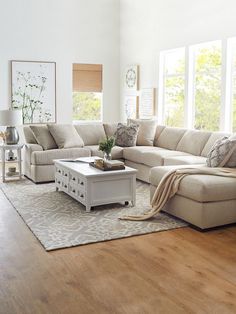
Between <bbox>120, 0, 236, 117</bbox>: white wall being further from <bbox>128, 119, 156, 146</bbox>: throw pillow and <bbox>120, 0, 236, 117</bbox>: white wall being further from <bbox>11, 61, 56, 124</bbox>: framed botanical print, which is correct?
<bbox>11, 61, 56, 124</bbox>: framed botanical print

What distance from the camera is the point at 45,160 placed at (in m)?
6.06

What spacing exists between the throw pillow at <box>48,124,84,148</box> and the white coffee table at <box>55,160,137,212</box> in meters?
1.52

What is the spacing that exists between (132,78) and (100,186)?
4.60 meters

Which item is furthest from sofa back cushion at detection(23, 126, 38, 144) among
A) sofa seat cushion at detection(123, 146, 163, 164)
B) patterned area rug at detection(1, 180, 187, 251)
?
sofa seat cushion at detection(123, 146, 163, 164)

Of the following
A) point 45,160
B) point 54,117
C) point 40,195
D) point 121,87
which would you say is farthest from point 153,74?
point 40,195

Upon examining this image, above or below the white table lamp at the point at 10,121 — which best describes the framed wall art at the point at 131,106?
above

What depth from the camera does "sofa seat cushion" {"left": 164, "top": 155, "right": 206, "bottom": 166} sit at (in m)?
5.30

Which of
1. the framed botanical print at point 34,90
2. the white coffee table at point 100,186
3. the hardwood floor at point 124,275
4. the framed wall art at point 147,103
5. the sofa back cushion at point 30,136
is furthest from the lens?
the framed botanical print at point 34,90

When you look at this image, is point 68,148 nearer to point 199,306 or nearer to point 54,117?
point 54,117

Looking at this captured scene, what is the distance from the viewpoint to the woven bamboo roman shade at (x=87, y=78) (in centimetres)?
886

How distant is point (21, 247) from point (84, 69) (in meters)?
6.08

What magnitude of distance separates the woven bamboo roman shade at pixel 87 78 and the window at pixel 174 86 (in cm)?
181

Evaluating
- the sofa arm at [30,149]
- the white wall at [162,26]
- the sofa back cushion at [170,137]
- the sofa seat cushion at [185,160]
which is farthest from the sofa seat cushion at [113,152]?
the white wall at [162,26]

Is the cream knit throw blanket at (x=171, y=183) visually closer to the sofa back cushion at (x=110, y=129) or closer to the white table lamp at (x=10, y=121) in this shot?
the white table lamp at (x=10, y=121)
